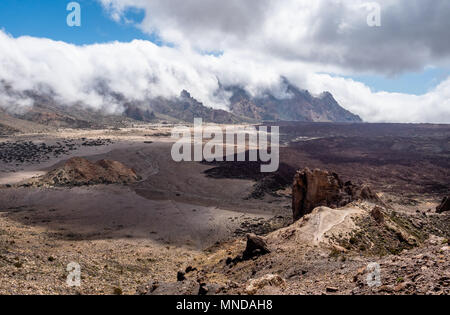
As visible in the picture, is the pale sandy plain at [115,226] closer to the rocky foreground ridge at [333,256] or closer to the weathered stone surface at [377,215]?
the rocky foreground ridge at [333,256]

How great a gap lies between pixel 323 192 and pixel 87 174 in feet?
122

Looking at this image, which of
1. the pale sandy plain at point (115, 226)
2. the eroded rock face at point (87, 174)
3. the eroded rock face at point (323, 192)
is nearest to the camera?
the pale sandy plain at point (115, 226)

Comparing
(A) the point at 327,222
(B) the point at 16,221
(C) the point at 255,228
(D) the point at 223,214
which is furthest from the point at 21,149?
(A) the point at 327,222

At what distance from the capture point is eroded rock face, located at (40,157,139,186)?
4503 cm

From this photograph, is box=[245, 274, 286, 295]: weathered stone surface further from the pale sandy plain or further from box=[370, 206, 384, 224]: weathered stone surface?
box=[370, 206, 384, 224]: weathered stone surface

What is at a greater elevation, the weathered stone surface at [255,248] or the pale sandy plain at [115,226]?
the weathered stone surface at [255,248]

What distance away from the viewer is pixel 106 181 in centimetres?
4781

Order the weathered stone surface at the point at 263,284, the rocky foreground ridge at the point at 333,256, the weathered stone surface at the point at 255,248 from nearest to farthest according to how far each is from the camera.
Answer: the rocky foreground ridge at the point at 333,256 < the weathered stone surface at the point at 263,284 < the weathered stone surface at the point at 255,248

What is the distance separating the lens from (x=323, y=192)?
26.0 m

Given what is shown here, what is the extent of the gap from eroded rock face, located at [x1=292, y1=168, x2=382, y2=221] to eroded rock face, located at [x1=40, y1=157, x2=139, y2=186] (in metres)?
31.8

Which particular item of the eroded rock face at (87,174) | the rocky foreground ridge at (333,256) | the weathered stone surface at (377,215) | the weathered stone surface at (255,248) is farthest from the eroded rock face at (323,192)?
the eroded rock face at (87,174)

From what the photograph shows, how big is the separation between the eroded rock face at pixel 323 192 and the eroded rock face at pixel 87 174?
31.8 meters

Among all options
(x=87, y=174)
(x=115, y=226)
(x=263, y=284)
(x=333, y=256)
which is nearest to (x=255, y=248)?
(x=333, y=256)

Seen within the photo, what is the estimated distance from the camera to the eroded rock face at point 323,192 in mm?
25370
